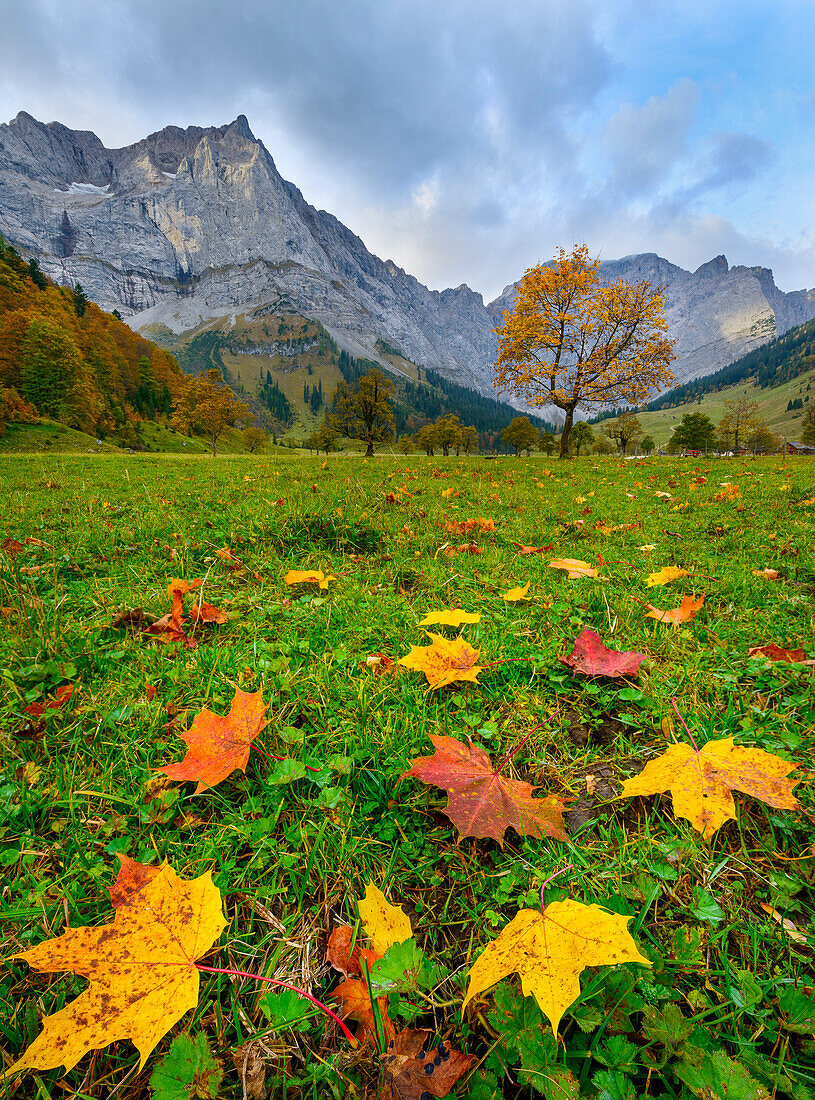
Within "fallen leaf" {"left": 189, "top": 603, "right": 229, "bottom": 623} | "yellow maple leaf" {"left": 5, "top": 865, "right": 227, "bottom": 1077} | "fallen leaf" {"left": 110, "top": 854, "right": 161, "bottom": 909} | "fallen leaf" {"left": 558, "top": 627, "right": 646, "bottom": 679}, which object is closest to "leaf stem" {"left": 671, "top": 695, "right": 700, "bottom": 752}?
"fallen leaf" {"left": 558, "top": 627, "right": 646, "bottom": 679}

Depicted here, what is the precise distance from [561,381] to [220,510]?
1914 cm

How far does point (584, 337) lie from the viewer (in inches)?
691

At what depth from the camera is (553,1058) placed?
784 mm

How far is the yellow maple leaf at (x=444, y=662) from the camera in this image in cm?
174

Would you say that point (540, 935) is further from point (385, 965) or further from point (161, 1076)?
point (161, 1076)

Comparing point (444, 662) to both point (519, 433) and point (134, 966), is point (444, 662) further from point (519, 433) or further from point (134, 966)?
point (519, 433)

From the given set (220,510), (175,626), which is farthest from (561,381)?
(175,626)

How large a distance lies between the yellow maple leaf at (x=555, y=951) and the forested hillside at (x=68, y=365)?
134 feet

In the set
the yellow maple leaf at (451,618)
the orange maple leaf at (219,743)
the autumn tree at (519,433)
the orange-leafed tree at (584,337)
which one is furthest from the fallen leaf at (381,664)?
the autumn tree at (519,433)

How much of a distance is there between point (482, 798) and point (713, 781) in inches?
27.5

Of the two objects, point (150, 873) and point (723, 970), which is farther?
point (150, 873)

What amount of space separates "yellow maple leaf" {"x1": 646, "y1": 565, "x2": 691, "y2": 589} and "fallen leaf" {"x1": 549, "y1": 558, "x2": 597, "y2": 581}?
0.35m

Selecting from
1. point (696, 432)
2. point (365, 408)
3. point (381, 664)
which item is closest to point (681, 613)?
point (381, 664)

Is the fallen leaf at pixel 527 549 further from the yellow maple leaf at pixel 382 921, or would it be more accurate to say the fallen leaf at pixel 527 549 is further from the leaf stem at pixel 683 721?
the yellow maple leaf at pixel 382 921
